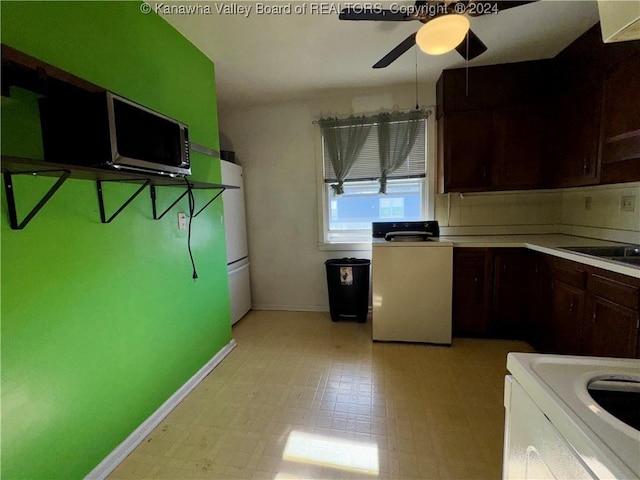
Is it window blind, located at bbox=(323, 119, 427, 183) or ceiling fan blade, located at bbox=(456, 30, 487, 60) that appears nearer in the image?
ceiling fan blade, located at bbox=(456, 30, 487, 60)

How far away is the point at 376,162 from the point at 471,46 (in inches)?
54.9

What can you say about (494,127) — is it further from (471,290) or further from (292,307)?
(292,307)

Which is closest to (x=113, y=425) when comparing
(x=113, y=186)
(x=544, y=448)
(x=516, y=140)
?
(x=113, y=186)

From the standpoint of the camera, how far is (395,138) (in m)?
2.99

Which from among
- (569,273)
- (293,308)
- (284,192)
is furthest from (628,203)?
(293,308)

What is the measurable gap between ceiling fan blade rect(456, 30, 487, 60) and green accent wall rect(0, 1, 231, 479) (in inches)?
72.1

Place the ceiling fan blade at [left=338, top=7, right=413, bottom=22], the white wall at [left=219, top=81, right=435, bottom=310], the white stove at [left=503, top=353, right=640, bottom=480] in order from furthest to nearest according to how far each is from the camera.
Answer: the white wall at [left=219, top=81, right=435, bottom=310], the ceiling fan blade at [left=338, top=7, right=413, bottom=22], the white stove at [left=503, top=353, right=640, bottom=480]

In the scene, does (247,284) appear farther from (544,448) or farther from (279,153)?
(544,448)

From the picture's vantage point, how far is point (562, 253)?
74.3 inches

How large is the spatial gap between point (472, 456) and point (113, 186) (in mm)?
2189

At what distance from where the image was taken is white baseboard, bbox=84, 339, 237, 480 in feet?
4.39

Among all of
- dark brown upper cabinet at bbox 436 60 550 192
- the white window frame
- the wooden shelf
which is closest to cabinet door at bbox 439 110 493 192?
dark brown upper cabinet at bbox 436 60 550 192

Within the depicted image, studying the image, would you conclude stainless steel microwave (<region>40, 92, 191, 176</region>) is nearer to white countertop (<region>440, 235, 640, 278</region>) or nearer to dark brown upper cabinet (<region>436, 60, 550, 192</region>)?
white countertop (<region>440, 235, 640, 278</region>)

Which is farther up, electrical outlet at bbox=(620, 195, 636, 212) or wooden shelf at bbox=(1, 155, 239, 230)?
wooden shelf at bbox=(1, 155, 239, 230)
